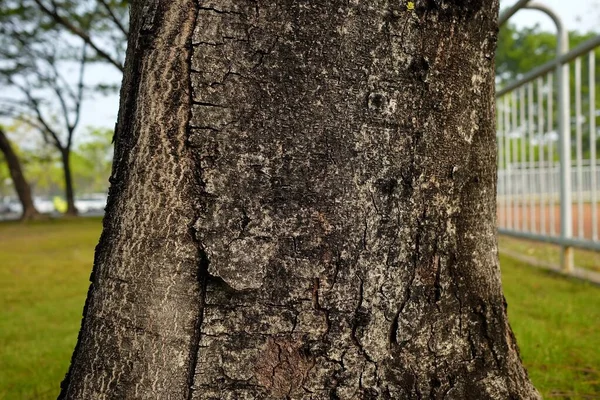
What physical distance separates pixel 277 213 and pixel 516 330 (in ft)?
5.59

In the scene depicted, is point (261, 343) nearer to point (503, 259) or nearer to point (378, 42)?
point (378, 42)

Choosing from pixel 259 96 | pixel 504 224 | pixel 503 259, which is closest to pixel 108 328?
pixel 259 96

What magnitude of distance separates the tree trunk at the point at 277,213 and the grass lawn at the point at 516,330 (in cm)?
90

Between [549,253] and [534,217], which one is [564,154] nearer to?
[534,217]

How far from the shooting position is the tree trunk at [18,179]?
59.9ft

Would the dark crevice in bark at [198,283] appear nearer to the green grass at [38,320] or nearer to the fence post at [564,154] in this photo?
the green grass at [38,320]

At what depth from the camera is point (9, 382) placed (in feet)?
6.25

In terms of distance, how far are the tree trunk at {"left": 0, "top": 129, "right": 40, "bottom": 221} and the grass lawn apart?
1561 cm

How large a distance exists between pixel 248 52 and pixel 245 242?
1.10 feet

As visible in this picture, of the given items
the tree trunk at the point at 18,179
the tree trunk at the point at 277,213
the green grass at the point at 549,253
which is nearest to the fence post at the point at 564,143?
the green grass at the point at 549,253

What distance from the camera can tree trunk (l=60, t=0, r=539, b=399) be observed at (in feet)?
2.94

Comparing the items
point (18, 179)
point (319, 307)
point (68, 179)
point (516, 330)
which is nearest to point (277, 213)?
point (319, 307)

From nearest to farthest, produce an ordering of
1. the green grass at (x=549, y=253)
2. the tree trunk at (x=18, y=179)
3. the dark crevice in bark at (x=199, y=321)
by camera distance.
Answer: the dark crevice in bark at (x=199, y=321) < the green grass at (x=549, y=253) < the tree trunk at (x=18, y=179)

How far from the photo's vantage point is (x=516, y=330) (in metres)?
2.20
